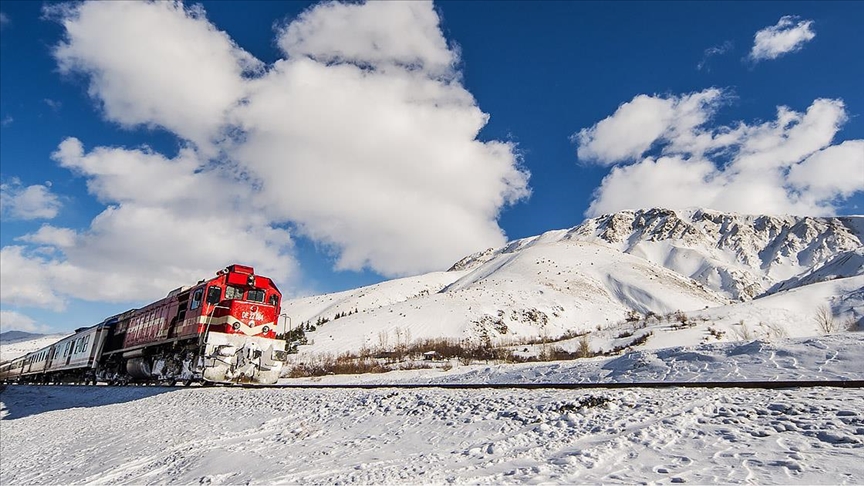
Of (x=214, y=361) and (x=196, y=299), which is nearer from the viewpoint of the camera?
(x=214, y=361)

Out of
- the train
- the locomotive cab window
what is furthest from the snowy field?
the locomotive cab window

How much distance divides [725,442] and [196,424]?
1065 cm

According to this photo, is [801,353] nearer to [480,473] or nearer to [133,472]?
[480,473]

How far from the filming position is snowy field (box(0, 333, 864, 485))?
15.1 ft

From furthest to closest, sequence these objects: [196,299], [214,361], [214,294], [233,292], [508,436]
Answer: [233,292]
[196,299]
[214,294]
[214,361]
[508,436]

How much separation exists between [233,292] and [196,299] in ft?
4.30

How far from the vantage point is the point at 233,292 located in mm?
17984

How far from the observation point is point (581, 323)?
2653 inches

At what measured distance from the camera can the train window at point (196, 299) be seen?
1731cm

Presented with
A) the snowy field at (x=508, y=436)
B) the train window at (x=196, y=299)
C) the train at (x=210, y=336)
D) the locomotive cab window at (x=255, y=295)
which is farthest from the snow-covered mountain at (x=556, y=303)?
the train window at (x=196, y=299)

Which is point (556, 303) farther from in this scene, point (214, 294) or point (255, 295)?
point (214, 294)

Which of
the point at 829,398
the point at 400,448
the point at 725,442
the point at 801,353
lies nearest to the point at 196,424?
the point at 400,448

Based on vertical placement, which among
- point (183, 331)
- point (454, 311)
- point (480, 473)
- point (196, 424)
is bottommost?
point (480, 473)

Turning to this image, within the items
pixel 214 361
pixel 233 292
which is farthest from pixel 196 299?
pixel 214 361
